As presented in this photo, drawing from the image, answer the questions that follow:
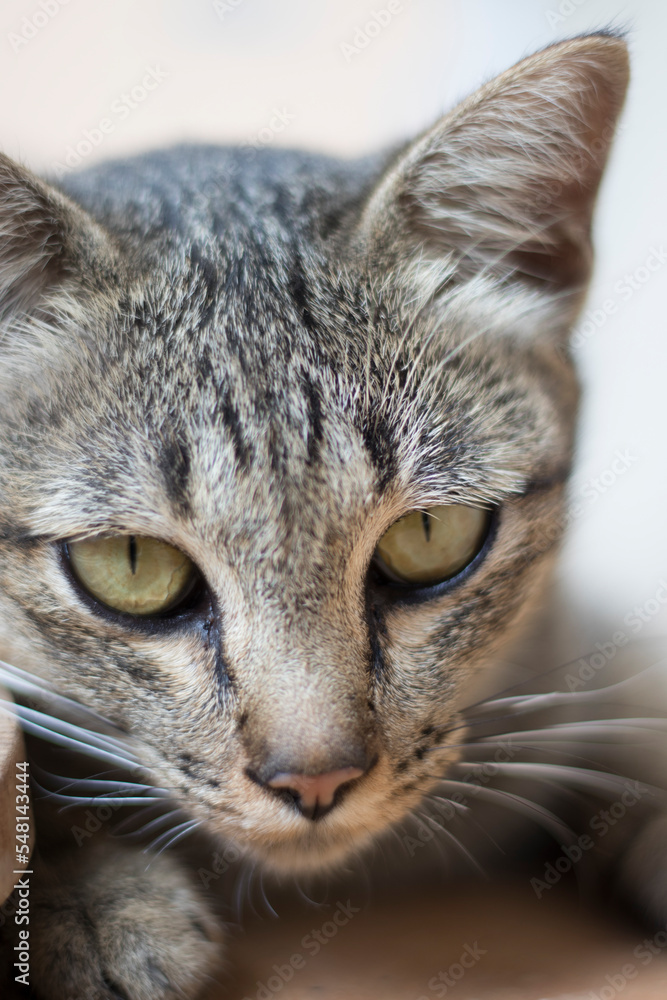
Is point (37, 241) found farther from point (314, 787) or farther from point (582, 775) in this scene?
point (582, 775)

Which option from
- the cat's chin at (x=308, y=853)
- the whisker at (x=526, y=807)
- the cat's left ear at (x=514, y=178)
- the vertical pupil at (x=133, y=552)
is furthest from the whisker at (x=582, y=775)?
the cat's left ear at (x=514, y=178)

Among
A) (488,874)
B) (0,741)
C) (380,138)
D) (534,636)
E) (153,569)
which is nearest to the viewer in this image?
(0,741)

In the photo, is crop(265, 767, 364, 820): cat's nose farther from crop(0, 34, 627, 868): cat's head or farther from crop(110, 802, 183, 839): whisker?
crop(110, 802, 183, 839): whisker

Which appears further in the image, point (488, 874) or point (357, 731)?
point (488, 874)

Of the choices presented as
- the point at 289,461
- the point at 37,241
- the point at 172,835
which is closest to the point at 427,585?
the point at 289,461

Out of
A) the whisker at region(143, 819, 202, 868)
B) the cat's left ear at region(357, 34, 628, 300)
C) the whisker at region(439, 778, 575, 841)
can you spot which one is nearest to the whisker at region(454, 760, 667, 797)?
the whisker at region(439, 778, 575, 841)

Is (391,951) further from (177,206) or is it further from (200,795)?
(177,206)

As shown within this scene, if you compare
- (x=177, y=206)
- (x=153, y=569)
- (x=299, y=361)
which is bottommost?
(x=153, y=569)

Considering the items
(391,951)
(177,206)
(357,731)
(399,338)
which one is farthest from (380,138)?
(391,951)
